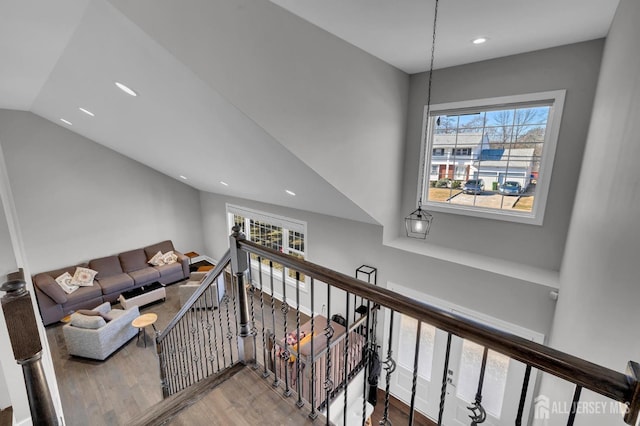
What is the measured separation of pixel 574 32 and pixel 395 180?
98.8 inches

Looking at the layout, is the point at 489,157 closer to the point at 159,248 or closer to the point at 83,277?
the point at 159,248

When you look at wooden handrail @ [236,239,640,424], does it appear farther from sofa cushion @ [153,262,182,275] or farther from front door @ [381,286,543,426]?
sofa cushion @ [153,262,182,275]

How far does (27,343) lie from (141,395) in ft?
13.6

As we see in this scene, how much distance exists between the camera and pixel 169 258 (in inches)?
301

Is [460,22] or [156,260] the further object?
[156,260]

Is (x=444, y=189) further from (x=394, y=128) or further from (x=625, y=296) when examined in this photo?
(x=625, y=296)

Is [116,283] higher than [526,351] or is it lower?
lower

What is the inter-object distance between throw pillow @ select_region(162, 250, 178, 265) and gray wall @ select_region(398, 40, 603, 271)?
648 centimetres

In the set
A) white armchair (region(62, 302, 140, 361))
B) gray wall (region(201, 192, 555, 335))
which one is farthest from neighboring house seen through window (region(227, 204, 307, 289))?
white armchair (region(62, 302, 140, 361))

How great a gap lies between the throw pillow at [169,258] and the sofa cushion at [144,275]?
40 cm

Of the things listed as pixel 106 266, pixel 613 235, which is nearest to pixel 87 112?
pixel 106 266

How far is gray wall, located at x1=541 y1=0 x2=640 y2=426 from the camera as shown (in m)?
1.27

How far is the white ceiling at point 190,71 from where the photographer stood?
212 centimetres

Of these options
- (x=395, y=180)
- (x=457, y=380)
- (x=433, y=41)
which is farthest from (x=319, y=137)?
(x=457, y=380)
